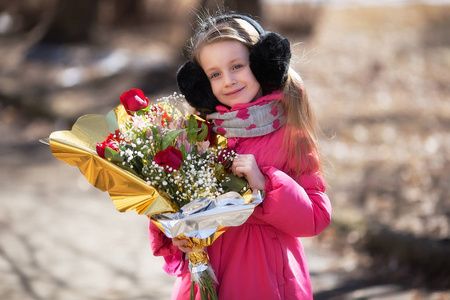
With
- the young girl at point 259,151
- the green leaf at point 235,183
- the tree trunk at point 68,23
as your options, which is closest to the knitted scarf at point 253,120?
the young girl at point 259,151

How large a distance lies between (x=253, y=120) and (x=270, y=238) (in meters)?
0.51

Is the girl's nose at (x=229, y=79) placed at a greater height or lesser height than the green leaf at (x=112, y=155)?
greater

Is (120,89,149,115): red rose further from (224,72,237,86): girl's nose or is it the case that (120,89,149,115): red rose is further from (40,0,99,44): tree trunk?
(40,0,99,44): tree trunk

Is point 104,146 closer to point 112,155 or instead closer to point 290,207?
point 112,155

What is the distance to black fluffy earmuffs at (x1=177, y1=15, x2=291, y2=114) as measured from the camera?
2186 mm

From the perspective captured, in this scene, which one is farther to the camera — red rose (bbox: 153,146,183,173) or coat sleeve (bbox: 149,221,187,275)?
coat sleeve (bbox: 149,221,187,275)

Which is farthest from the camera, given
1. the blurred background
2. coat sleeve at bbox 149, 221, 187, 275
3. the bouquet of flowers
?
the blurred background

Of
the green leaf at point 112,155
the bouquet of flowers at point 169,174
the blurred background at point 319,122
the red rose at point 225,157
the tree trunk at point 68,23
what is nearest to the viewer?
the bouquet of flowers at point 169,174

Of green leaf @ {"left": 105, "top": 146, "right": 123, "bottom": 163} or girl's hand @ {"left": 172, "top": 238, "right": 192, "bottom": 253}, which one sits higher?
green leaf @ {"left": 105, "top": 146, "right": 123, "bottom": 163}

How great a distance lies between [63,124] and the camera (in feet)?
26.8

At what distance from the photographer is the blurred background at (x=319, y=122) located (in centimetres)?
436

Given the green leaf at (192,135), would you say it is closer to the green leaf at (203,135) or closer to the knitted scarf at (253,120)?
the green leaf at (203,135)

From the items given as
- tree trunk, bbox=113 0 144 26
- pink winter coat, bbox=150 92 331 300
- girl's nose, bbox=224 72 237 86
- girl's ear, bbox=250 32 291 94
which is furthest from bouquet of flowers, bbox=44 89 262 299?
tree trunk, bbox=113 0 144 26

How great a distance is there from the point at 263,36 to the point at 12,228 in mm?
3990
